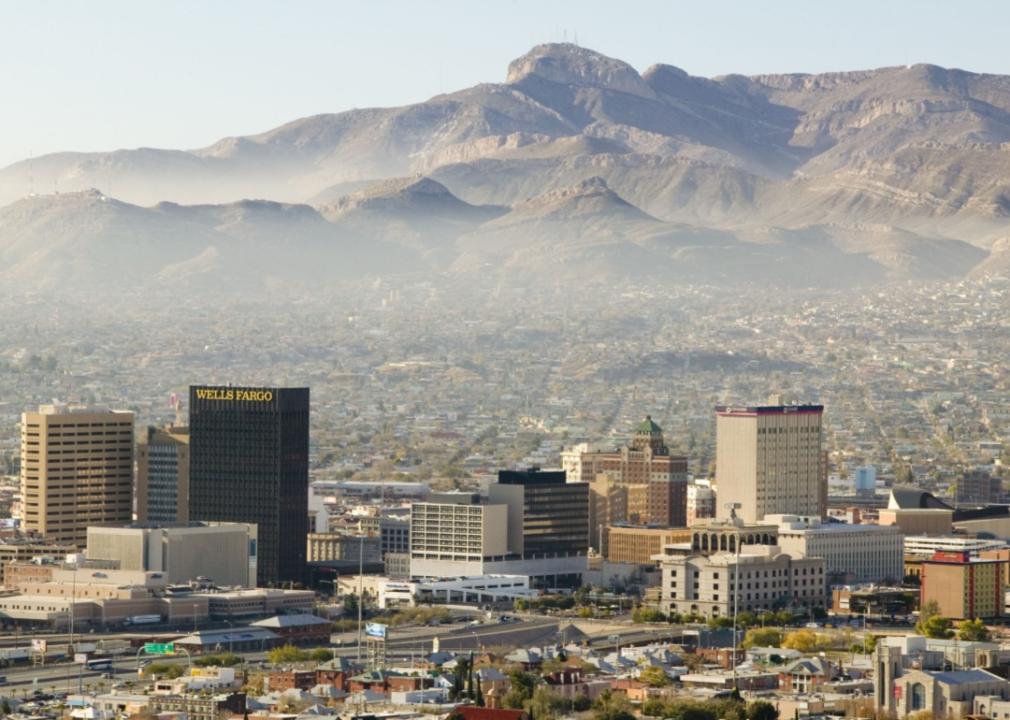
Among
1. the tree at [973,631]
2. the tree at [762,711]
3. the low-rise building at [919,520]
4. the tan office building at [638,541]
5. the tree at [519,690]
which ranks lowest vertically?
the tree at [762,711]

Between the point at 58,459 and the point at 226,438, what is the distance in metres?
6.78

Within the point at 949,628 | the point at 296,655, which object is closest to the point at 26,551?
the point at 296,655

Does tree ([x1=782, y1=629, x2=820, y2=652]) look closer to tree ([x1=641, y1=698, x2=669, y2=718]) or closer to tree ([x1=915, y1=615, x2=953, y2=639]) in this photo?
tree ([x1=915, y1=615, x2=953, y2=639])

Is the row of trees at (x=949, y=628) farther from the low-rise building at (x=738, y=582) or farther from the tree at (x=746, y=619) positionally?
the low-rise building at (x=738, y=582)

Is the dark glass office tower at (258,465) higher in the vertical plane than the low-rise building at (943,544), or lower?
higher

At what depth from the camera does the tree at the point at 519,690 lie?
265 ft

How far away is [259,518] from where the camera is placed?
125m

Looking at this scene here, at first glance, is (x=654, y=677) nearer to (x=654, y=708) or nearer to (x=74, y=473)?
(x=654, y=708)

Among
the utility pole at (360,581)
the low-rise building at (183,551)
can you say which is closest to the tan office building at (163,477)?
A: the utility pole at (360,581)

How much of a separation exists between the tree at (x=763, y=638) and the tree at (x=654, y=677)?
10814mm

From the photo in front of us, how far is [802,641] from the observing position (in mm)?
100438

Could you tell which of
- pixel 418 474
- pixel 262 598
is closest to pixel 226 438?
pixel 262 598

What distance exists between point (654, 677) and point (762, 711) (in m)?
8.75

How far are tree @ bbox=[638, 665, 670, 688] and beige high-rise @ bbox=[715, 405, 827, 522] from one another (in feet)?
148
